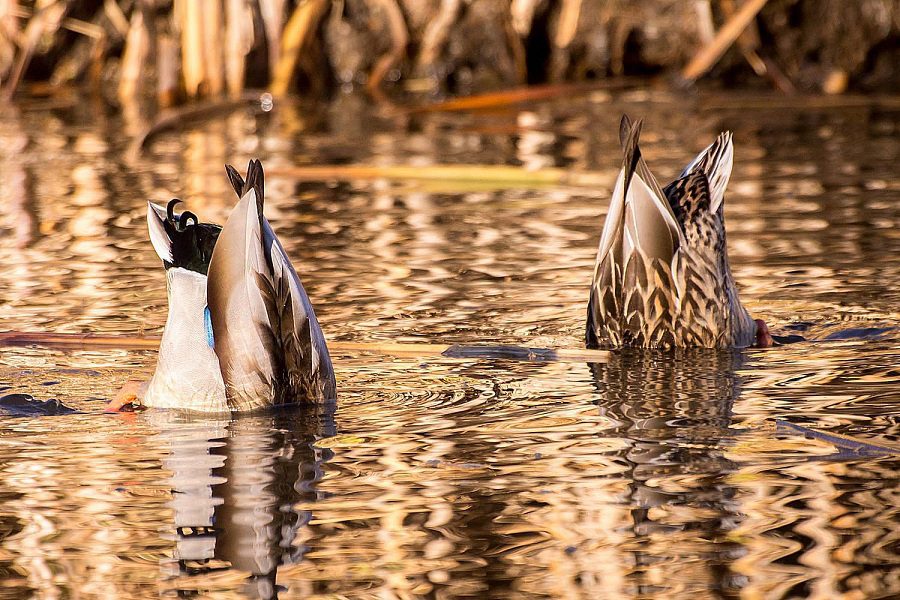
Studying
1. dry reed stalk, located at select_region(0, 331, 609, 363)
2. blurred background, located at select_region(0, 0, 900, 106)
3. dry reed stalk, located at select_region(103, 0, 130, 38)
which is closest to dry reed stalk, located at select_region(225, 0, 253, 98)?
blurred background, located at select_region(0, 0, 900, 106)

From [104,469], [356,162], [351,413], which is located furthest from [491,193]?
[104,469]

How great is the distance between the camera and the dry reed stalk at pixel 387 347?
18.2 ft

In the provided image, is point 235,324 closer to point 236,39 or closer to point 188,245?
point 188,245

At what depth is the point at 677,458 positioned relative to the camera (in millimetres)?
4258

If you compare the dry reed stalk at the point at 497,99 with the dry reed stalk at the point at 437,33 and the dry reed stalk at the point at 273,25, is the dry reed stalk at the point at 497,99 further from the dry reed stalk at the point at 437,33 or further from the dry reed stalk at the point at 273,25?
the dry reed stalk at the point at 273,25

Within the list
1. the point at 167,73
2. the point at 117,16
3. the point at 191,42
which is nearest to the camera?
the point at 167,73

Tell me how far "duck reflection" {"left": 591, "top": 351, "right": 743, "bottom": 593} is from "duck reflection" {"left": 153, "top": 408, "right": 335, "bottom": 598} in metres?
0.73

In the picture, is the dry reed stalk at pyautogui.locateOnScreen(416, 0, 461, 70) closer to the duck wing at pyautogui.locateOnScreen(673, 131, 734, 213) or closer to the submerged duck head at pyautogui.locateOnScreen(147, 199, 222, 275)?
the duck wing at pyautogui.locateOnScreen(673, 131, 734, 213)

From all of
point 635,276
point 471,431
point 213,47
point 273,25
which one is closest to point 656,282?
point 635,276

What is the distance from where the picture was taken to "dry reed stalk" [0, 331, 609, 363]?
5.55 m

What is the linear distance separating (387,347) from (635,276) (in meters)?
0.90

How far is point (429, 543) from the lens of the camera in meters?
3.65

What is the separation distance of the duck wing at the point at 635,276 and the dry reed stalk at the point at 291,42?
8374 millimetres

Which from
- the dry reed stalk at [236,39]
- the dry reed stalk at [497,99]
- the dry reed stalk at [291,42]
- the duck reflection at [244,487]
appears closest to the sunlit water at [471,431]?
the duck reflection at [244,487]
